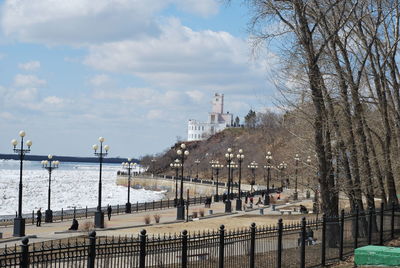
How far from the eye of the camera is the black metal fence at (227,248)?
1052cm

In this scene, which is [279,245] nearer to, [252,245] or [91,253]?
[252,245]

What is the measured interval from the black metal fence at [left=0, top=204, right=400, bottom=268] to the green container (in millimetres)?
966

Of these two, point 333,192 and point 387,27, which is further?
point 387,27

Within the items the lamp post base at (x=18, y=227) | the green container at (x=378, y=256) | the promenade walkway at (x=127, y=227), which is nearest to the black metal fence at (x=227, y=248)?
the green container at (x=378, y=256)

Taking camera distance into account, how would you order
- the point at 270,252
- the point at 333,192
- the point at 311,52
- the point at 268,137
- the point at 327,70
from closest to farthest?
1. the point at 270,252
2. the point at 311,52
3. the point at 333,192
4. the point at 327,70
5. the point at 268,137

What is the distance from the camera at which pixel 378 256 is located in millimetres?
15867

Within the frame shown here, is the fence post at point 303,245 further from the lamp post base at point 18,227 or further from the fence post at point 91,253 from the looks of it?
the lamp post base at point 18,227

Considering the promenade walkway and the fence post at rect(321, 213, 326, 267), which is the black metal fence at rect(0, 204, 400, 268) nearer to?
the fence post at rect(321, 213, 326, 267)

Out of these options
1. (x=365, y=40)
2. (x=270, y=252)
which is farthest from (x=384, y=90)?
(x=270, y=252)

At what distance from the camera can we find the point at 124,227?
34688 millimetres

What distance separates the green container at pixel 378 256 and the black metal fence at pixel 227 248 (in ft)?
3.17

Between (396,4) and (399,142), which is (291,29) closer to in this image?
(396,4)

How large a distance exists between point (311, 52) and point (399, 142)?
9.72 metres

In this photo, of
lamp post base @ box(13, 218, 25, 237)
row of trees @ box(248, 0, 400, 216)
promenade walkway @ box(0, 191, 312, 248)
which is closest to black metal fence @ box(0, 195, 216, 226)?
promenade walkway @ box(0, 191, 312, 248)
